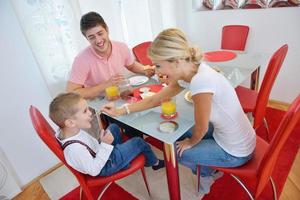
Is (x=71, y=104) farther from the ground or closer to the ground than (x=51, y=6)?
closer to the ground

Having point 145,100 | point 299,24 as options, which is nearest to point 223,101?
point 145,100

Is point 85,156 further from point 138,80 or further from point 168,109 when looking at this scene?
point 138,80

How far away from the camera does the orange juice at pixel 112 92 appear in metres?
1.49

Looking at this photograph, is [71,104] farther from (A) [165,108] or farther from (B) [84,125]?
(A) [165,108]

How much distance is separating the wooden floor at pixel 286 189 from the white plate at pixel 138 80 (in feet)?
3.80

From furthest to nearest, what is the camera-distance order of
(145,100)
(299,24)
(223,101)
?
(299,24), (145,100), (223,101)

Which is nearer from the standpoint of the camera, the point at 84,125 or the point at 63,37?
the point at 84,125

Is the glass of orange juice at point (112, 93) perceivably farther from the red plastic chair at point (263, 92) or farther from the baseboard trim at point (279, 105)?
the baseboard trim at point (279, 105)

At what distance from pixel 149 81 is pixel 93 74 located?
436 mm

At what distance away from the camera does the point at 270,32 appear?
7.37 ft

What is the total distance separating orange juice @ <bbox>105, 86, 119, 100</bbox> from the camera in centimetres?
149

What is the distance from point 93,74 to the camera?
1.70 metres

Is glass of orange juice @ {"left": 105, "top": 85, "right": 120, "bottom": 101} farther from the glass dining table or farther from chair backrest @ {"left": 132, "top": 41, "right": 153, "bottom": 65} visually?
chair backrest @ {"left": 132, "top": 41, "right": 153, "bottom": 65}

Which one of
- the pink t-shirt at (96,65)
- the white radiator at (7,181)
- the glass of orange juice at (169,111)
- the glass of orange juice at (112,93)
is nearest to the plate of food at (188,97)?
the glass of orange juice at (169,111)
